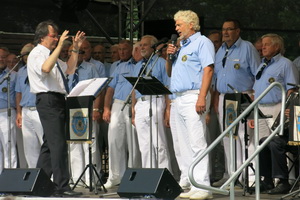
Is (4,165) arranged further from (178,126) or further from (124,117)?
(178,126)

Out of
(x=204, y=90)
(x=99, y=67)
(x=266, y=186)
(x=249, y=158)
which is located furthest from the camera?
(x=99, y=67)

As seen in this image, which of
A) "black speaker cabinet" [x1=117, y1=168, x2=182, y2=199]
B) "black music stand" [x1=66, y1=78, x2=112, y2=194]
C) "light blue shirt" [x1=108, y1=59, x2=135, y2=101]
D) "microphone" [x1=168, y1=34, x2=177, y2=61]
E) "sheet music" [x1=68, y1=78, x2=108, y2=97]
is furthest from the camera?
"light blue shirt" [x1=108, y1=59, x2=135, y2=101]

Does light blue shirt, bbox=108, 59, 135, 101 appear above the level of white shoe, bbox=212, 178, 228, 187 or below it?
above

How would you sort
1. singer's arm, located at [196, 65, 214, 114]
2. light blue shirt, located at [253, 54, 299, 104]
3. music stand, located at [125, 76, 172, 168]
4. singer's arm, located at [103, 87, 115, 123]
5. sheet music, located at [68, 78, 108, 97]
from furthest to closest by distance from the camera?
singer's arm, located at [103, 87, 115, 123]
light blue shirt, located at [253, 54, 299, 104]
sheet music, located at [68, 78, 108, 97]
music stand, located at [125, 76, 172, 168]
singer's arm, located at [196, 65, 214, 114]

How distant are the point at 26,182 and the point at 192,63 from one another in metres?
2.36

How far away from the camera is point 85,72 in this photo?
38.4 ft

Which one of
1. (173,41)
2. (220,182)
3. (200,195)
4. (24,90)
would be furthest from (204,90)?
(24,90)

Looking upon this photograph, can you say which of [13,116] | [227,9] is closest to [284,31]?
[227,9]

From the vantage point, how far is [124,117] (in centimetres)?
1161

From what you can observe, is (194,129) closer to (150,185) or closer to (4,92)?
(150,185)

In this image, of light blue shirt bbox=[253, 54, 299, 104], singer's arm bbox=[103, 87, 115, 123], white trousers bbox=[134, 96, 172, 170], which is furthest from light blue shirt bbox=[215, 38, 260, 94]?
singer's arm bbox=[103, 87, 115, 123]

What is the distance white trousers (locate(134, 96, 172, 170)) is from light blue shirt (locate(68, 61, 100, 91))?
95cm

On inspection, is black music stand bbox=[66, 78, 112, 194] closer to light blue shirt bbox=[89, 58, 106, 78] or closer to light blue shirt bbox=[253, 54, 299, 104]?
light blue shirt bbox=[89, 58, 106, 78]

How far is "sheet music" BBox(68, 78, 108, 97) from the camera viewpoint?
9844 mm
